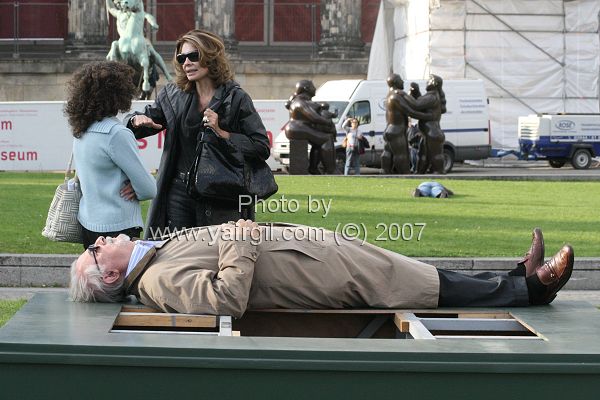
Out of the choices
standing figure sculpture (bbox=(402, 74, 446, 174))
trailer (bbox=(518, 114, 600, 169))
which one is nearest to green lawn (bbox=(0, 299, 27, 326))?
Answer: standing figure sculpture (bbox=(402, 74, 446, 174))

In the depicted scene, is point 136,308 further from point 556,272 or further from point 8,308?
point 8,308

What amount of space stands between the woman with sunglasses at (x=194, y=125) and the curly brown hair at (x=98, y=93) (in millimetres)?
154

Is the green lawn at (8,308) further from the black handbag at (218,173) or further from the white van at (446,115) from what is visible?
the white van at (446,115)

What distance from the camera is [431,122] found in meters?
27.4

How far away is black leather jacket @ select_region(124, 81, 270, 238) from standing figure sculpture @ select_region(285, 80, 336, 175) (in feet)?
65.6

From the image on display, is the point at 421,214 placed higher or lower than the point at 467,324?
lower

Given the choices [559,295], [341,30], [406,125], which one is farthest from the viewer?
[341,30]

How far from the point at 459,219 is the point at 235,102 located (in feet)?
29.0

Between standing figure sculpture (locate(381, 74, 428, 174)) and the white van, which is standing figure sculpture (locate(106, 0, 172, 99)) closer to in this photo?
the white van

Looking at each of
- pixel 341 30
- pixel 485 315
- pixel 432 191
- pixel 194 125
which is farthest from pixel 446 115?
pixel 485 315

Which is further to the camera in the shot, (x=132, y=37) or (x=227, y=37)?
(x=227, y=37)

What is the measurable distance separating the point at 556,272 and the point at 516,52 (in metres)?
32.0

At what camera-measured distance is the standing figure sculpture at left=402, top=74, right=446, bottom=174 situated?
1060 inches

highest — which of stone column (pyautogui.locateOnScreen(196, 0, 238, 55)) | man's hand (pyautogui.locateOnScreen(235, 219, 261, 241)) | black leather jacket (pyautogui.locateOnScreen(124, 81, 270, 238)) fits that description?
stone column (pyautogui.locateOnScreen(196, 0, 238, 55))
